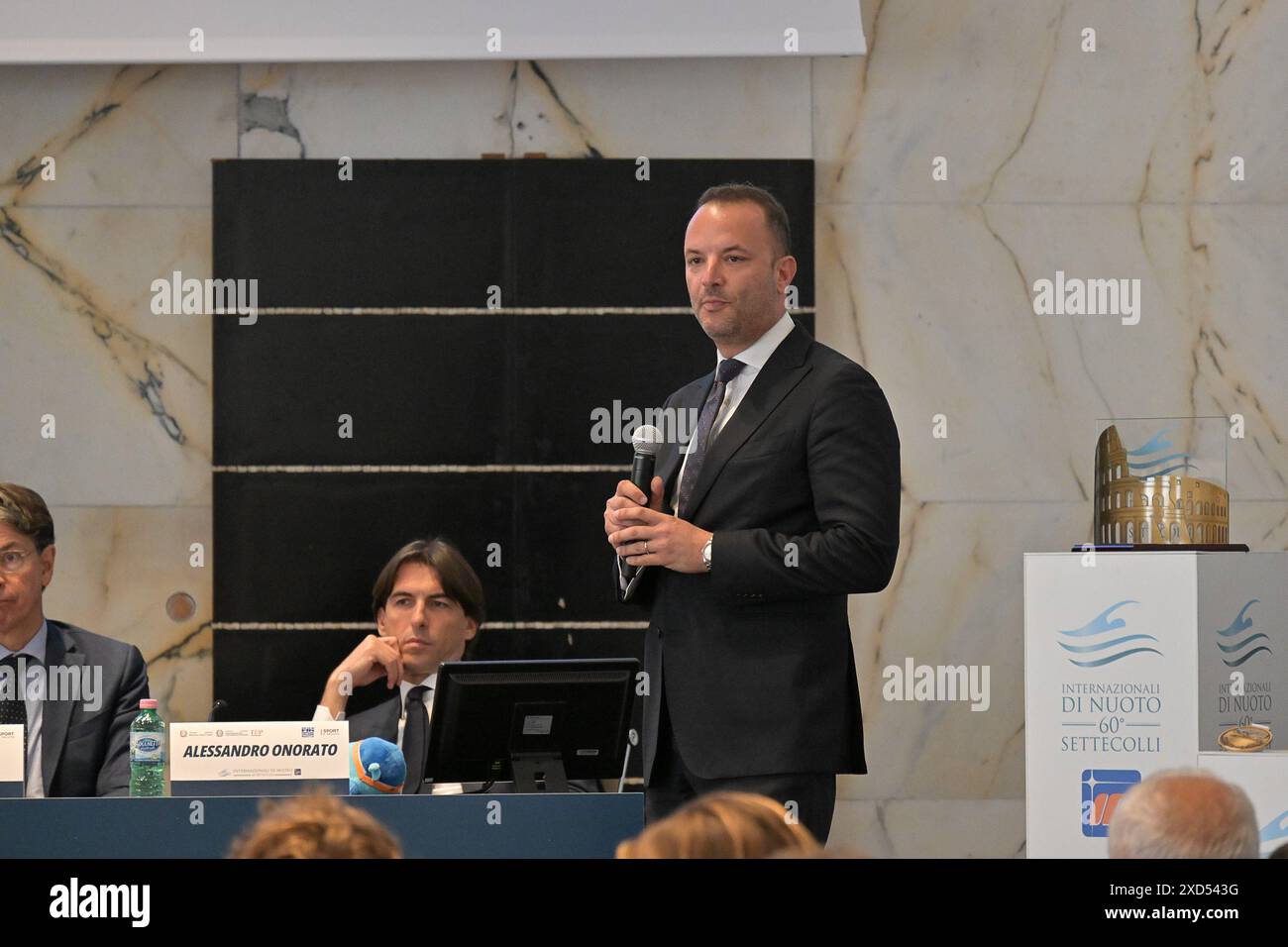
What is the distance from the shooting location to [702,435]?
259 centimetres

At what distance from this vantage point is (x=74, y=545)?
504 cm

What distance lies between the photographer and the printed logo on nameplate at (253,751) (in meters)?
2.29

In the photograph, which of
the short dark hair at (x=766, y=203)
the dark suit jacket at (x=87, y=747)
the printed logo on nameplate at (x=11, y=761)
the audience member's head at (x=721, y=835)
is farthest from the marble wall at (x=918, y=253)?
the audience member's head at (x=721, y=835)

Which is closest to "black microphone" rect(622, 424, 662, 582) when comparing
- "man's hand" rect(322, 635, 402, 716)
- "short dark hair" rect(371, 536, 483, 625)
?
"man's hand" rect(322, 635, 402, 716)

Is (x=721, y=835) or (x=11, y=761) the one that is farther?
(x=11, y=761)

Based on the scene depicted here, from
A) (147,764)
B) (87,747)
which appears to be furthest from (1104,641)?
(87,747)

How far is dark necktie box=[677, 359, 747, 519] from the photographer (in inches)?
100

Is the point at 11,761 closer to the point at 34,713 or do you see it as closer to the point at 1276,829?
the point at 34,713

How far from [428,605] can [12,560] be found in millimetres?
1007

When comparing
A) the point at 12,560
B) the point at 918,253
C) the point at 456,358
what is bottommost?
the point at 12,560

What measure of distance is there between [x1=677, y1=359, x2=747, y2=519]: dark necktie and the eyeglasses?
5.92 ft
